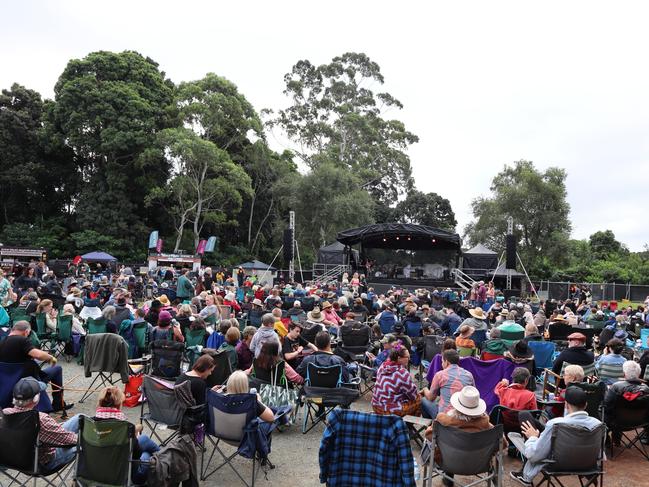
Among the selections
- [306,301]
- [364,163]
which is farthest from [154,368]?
[364,163]

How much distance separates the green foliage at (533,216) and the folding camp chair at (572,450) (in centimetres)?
2808

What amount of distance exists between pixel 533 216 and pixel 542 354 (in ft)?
84.3

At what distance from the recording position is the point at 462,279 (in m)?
23.0

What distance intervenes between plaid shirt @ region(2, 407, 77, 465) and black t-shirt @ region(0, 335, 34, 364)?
1.41 meters

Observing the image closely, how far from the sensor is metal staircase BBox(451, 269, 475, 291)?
22778 millimetres

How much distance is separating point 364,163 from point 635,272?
61.3 feet

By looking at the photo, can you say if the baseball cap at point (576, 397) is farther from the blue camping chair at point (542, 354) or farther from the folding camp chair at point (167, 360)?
the folding camp chair at point (167, 360)

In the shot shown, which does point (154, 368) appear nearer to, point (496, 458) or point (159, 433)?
point (159, 433)

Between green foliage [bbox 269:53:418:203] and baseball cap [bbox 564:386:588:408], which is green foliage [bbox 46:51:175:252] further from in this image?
baseball cap [bbox 564:386:588:408]

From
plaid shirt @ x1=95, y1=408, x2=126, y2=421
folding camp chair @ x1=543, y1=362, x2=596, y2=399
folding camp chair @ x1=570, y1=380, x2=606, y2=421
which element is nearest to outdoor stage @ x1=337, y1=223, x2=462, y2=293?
folding camp chair @ x1=543, y1=362, x2=596, y2=399

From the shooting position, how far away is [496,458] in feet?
11.9

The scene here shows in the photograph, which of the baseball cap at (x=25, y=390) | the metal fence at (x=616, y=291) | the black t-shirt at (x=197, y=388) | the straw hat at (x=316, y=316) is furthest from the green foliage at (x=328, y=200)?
the baseball cap at (x=25, y=390)

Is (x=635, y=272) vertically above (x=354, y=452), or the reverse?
(x=635, y=272)

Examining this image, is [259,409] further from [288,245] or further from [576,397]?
[288,245]
